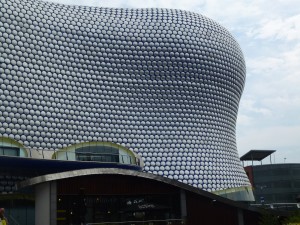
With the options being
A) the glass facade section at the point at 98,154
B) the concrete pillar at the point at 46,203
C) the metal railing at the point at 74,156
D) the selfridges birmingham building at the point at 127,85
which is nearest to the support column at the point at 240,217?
the metal railing at the point at 74,156

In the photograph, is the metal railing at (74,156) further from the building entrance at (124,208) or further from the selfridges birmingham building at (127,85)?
the building entrance at (124,208)

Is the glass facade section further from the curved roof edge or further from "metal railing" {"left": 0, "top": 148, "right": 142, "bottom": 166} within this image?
the curved roof edge

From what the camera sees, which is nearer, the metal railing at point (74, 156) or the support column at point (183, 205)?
the support column at point (183, 205)

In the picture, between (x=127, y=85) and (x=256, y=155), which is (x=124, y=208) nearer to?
(x=127, y=85)

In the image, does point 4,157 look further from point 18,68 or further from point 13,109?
point 18,68

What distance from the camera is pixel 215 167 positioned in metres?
38.8

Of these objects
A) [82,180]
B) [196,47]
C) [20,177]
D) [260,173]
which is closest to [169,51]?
[196,47]

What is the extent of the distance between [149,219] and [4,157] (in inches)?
355

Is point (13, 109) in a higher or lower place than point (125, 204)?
higher

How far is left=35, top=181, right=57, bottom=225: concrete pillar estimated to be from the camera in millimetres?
19656

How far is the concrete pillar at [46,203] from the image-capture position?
19656 millimetres

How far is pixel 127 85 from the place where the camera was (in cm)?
3819

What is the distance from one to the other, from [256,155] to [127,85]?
34003 mm

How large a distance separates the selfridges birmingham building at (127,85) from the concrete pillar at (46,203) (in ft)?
33.9
